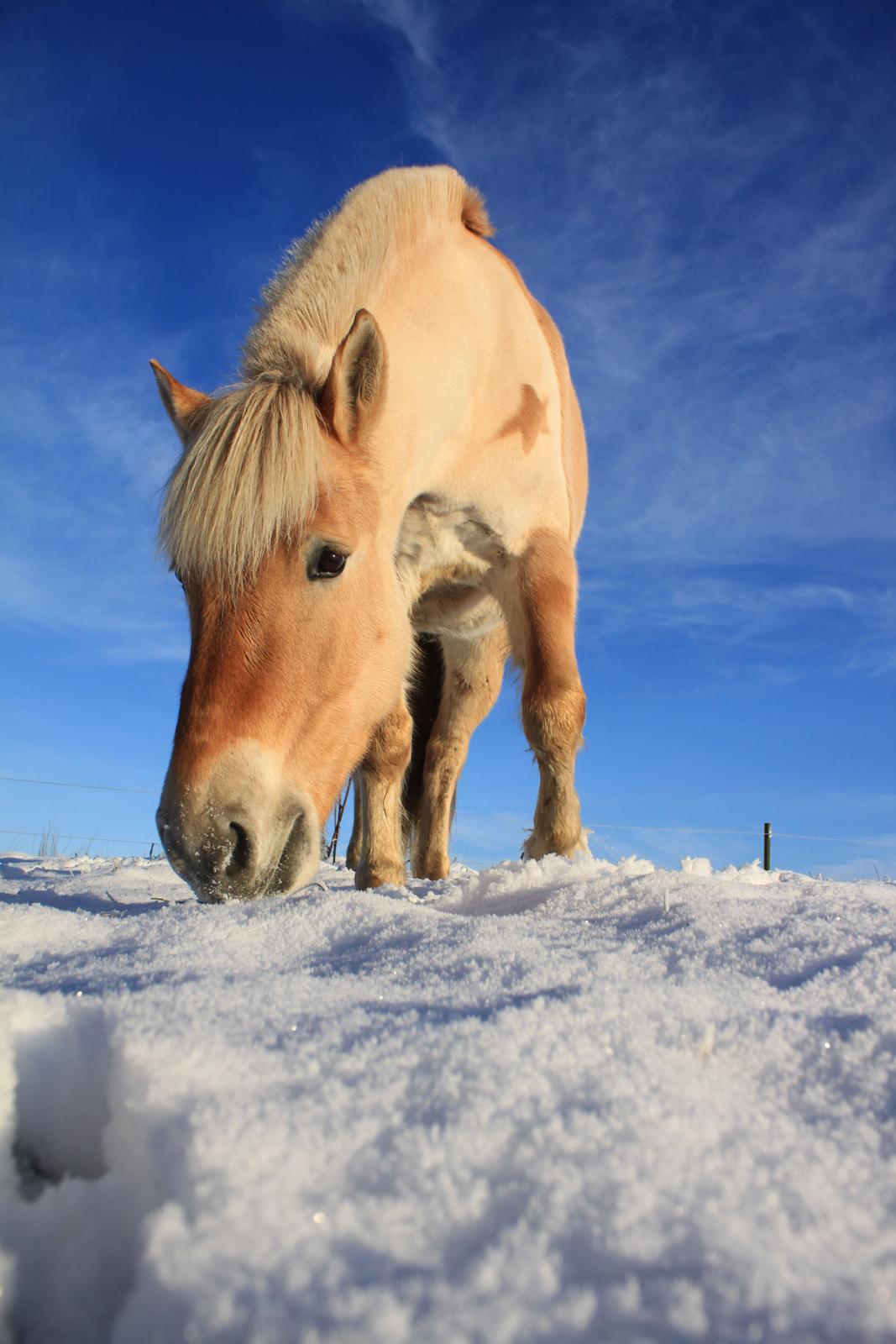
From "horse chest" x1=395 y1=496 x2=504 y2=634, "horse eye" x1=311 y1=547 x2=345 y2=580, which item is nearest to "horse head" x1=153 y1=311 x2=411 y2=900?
"horse eye" x1=311 y1=547 x2=345 y2=580

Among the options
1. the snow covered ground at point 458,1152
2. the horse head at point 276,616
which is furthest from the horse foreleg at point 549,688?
the snow covered ground at point 458,1152

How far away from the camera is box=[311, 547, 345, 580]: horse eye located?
2479 mm

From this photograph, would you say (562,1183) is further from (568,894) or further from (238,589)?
(238,589)

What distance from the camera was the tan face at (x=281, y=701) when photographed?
2.06 metres

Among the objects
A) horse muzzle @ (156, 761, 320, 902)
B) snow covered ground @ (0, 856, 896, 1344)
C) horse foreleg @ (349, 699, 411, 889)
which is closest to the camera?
snow covered ground @ (0, 856, 896, 1344)

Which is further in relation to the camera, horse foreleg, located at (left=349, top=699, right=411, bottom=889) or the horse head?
horse foreleg, located at (left=349, top=699, right=411, bottom=889)

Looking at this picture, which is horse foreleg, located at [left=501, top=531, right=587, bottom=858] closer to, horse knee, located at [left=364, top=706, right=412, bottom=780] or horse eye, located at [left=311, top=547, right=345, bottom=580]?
horse knee, located at [left=364, top=706, right=412, bottom=780]

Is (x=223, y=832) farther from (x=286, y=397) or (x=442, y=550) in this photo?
(x=442, y=550)

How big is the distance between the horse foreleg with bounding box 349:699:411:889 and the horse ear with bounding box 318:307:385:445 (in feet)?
4.18

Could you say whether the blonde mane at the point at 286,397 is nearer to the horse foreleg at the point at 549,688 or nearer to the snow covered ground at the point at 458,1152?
the horse foreleg at the point at 549,688

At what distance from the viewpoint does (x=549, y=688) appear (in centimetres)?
332

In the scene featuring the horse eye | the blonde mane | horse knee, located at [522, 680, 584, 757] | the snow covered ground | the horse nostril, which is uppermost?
the blonde mane

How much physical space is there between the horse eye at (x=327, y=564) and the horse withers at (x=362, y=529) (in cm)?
1

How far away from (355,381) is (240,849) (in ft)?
5.10
